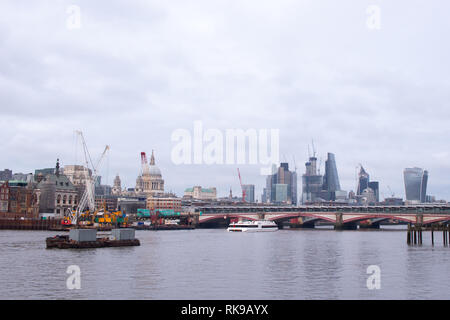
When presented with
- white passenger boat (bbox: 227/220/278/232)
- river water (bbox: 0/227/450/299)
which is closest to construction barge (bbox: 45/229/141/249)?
river water (bbox: 0/227/450/299)

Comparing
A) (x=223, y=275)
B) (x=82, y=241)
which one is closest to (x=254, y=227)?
(x=82, y=241)

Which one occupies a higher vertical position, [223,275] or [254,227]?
[223,275]

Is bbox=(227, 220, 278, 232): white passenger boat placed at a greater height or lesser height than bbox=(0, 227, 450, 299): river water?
lesser

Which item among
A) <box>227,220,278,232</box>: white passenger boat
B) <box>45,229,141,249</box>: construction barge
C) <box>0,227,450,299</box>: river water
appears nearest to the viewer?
<box>0,227,450,299</box>: river water

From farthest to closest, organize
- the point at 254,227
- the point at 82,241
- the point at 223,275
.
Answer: the point at 254,227 < the point at 82,241 < the point at 223,275

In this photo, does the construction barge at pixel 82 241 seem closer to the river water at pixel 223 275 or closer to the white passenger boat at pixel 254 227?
the river water at pixel 223 275

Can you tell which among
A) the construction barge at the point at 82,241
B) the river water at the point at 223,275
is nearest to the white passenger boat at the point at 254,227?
the construction barge at the point at 82,241

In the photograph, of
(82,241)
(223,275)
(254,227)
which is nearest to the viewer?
(223,275)

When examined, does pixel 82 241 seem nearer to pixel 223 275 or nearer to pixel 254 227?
pixel 223 275

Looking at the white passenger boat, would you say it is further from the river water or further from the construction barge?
the river water
